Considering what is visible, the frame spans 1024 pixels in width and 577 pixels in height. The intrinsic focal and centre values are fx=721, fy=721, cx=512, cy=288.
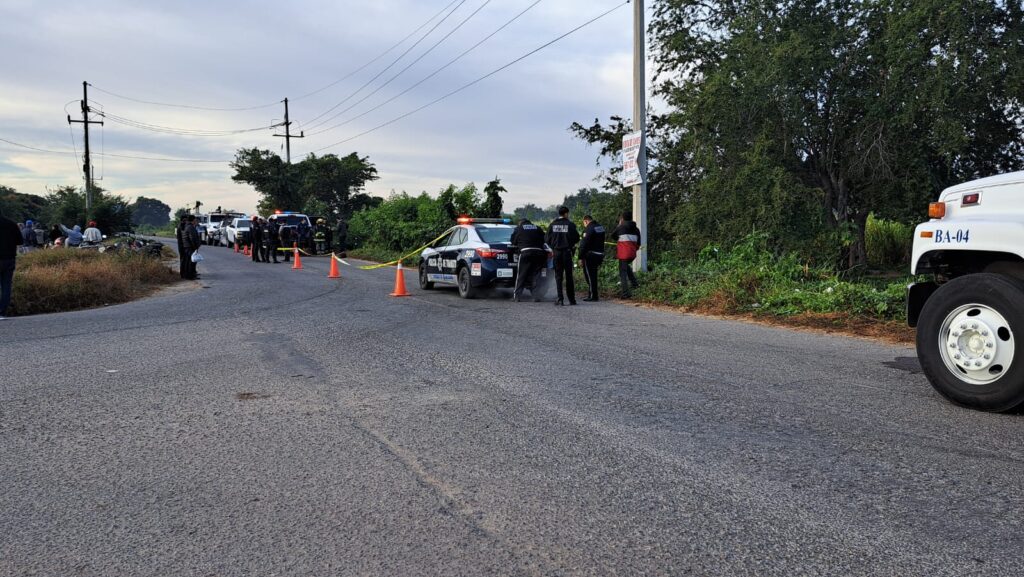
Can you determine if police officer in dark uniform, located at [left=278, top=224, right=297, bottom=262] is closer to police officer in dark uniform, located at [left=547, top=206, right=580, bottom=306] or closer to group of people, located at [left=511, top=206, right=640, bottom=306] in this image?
A: group of people, located at [left=511, top=206, right=640, bottom=306]

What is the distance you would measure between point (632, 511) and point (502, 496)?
2.15 feet

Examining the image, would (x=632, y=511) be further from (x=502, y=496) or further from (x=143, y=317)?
(x=143, y=317)

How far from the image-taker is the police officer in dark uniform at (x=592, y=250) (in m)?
14.3

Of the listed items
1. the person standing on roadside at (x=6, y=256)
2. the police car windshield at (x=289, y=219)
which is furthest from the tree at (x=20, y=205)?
the person standing on roadside at (x=6, y=256)

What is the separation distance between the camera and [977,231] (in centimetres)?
529

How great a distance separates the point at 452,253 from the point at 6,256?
802 centimetres

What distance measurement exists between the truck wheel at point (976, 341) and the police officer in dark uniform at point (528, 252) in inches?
345

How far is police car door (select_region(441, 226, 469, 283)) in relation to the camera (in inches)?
604

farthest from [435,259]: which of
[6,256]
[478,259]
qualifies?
[6,256]

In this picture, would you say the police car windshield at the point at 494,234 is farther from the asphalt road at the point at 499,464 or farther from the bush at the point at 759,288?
the asphalt road at the point at 499,464

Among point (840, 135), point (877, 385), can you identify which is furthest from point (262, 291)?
point (840, 135)

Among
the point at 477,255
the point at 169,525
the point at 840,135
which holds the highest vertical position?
the point at 840,135

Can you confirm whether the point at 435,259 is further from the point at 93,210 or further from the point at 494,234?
the point at 93,210

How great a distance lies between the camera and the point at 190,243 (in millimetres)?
19656
